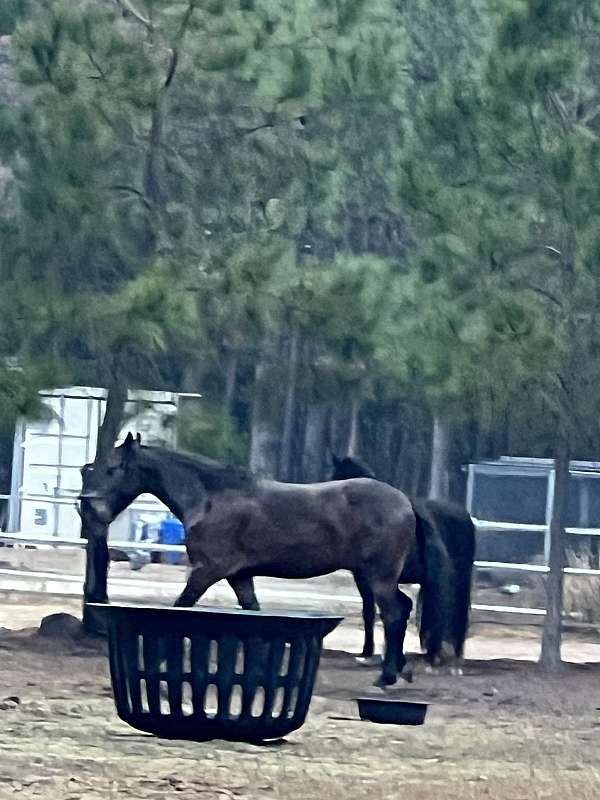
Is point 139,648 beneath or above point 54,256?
beneath

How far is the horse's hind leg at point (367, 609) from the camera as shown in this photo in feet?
42.3

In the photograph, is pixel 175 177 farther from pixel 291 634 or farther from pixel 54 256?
pixel 291 634

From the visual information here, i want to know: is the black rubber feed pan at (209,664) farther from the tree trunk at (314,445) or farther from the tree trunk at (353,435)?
the tree trunk at (314,445)

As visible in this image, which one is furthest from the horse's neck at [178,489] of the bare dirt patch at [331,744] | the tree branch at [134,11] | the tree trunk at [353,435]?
the tree trunk at [353,435]

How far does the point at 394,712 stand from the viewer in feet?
34.0

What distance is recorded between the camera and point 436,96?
1345 cm

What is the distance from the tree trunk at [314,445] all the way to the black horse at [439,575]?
12.1 meters

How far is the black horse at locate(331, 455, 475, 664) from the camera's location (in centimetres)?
1273

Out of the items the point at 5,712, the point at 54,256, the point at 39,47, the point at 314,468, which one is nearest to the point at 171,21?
the point at 39,47

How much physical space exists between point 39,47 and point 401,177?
8.85 ft

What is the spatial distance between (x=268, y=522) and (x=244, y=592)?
513mm

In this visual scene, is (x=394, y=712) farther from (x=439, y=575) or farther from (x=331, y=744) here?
(x=439, y=575)

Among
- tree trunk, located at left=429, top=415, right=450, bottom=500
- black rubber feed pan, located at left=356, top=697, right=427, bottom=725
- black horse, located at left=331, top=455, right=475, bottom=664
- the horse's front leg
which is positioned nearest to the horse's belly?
the horse's front leg

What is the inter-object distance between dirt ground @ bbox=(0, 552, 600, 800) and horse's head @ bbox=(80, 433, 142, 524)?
1.13 meters
